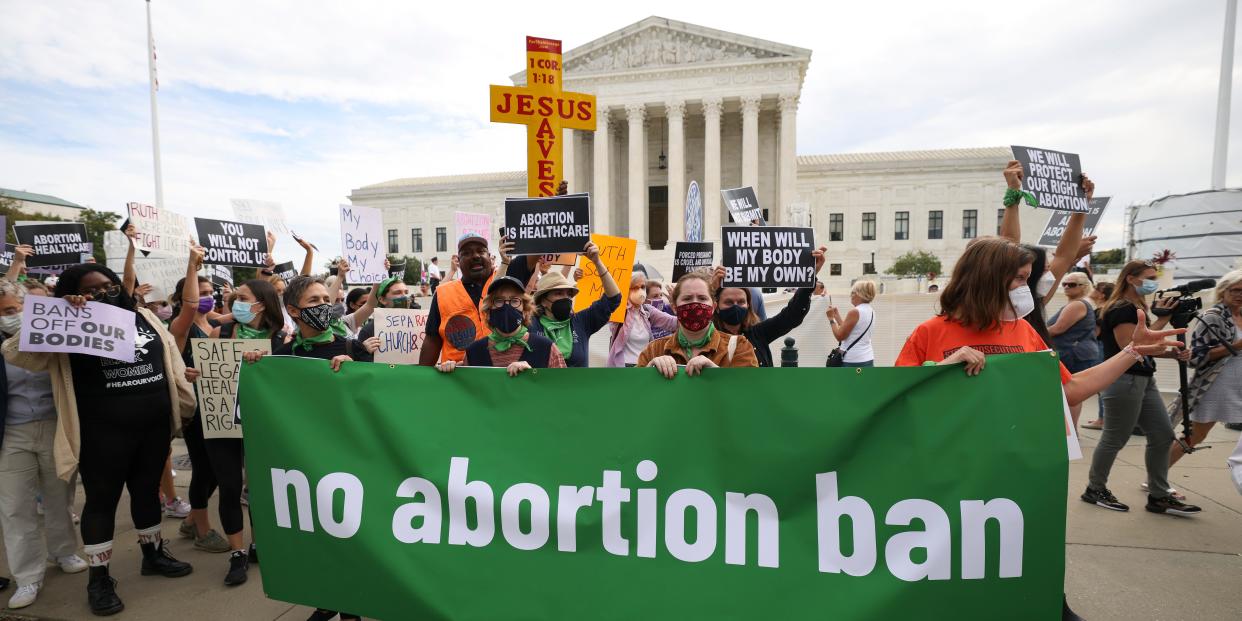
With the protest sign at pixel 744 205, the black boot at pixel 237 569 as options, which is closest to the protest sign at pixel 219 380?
the black boot at pixel 237 569

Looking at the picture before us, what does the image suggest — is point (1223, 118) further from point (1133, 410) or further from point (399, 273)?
point (399, 273)

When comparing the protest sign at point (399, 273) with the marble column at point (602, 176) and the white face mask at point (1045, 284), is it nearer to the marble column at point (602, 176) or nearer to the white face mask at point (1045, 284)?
the white face mask at point (1045, 284)

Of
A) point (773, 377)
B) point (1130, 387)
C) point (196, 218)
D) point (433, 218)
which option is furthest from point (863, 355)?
point (433, 218)

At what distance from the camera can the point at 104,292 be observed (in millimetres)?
3543

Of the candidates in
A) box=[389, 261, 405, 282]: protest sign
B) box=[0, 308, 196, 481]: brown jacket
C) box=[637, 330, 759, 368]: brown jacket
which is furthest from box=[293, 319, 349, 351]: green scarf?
box=[389, 261, 405, 282]: protest sign

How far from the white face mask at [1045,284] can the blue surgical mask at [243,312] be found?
4882mm

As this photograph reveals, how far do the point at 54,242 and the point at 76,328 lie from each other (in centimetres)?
521

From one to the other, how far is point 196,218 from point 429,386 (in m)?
4.41

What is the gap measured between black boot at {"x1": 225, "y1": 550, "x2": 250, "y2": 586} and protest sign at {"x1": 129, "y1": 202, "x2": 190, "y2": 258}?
9.72ft

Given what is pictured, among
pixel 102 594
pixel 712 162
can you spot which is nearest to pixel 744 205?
pixel 102 594

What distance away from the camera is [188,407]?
13.1 feet

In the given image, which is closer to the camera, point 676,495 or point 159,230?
point 676,495

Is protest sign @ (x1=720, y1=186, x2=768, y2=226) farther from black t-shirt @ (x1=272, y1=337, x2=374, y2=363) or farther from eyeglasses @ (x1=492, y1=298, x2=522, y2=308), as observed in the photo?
black t-shirt @ (x1=272, y1=337, x2=374, y2=363)

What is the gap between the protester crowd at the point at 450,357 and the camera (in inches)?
112
